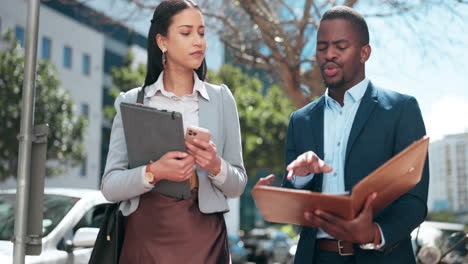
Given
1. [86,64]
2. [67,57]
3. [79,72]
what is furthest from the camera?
[86,64]

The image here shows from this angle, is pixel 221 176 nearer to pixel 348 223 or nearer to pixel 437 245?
pixel 348 223

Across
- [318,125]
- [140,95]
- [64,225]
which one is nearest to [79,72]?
[64,225]

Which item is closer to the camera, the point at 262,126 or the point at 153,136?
the point at 153,136

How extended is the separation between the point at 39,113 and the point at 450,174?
113m

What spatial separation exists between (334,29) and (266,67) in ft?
24.5

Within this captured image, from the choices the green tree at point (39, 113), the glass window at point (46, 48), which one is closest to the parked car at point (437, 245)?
the green tree at point (39, 113)

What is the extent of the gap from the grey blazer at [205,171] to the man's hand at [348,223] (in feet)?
1.86

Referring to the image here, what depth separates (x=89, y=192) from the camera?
551 centimetres

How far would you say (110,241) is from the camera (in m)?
2.68

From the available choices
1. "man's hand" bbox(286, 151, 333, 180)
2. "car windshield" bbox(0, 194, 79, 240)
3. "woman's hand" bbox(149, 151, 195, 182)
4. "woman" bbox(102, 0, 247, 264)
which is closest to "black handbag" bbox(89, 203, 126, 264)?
"woman" bbox(102, 0, 247, 264)

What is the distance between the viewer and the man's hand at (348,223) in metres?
2.13

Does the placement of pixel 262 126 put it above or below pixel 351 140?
below

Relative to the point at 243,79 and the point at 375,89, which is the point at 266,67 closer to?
the point at 375,89

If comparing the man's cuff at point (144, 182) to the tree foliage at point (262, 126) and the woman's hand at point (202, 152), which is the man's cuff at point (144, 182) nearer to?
the woman's hand at point (202, 152)
